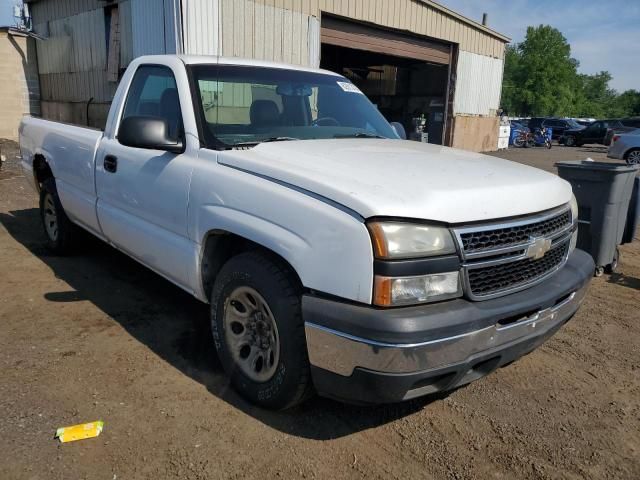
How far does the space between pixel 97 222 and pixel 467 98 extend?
17.9 m

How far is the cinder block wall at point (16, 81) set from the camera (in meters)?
16.7

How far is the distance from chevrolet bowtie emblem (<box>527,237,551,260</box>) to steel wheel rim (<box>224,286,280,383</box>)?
4.25ft

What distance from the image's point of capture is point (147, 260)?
373 cm

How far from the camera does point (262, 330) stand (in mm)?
2840

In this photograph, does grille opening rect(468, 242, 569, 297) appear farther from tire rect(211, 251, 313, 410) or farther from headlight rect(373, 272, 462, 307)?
tire rect(211, 251, 313, 410)

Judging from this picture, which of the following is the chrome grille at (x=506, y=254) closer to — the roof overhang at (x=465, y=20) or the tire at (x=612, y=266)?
the tire at (x=612, y=266)

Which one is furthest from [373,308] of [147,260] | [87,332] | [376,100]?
[376,100]

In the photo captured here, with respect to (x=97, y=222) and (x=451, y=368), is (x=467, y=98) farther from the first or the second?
(x=451, y=368)


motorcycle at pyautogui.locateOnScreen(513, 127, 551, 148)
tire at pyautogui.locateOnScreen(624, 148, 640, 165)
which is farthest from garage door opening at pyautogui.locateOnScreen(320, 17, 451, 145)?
motorcycle at pyautogui.locateOnScreen(513, 127, 551, 148)

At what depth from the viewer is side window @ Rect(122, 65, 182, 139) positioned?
11.3ft

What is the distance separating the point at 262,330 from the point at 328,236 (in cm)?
81

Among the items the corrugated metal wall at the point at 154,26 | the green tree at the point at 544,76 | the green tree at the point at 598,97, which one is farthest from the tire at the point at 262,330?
the green tree at the point at 598,97

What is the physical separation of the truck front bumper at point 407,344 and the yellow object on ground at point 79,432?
3.87 ft

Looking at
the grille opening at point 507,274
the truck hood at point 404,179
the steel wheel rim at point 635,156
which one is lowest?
the steel wheel rim at point 635,156
